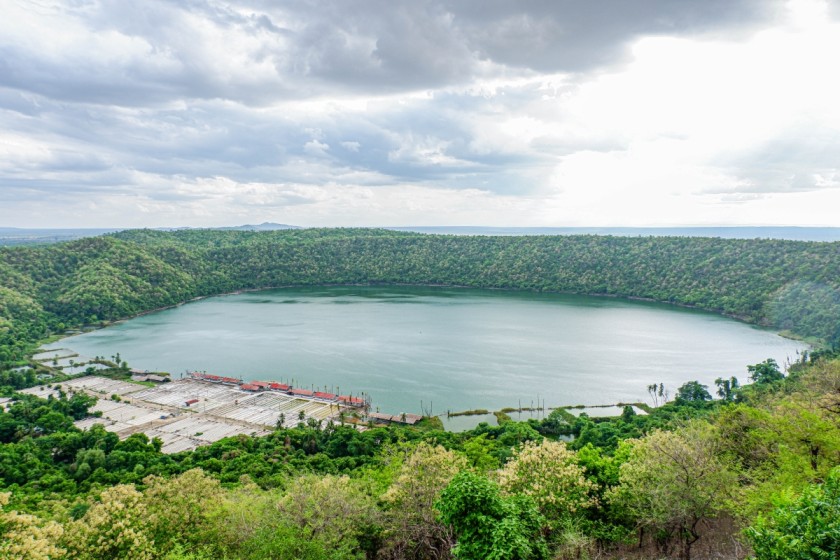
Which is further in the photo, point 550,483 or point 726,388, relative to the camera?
point 726,388

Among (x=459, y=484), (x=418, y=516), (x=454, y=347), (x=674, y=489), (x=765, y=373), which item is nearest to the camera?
(x=459, y=484)


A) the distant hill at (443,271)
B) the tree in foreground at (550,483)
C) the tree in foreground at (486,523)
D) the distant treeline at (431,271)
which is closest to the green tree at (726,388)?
the distant hill at (443,271)

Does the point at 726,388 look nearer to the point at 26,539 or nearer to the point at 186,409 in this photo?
the point at 186,409

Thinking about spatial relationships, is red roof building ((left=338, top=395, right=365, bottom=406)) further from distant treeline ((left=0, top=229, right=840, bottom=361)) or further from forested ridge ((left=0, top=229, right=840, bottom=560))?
distant treeline ((left=0, top=229, right=840, bottom=361))

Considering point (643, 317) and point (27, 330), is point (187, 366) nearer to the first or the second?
point (27, 330)

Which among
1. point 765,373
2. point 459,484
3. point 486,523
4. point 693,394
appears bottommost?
point 693,394

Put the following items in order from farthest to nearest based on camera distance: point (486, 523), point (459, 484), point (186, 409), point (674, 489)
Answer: point (186, 409)
point (674, 489)
point (459, 484)
point (486, 523)

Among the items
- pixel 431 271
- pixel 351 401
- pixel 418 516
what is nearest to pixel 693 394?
pixel 351 401

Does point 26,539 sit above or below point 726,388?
above
